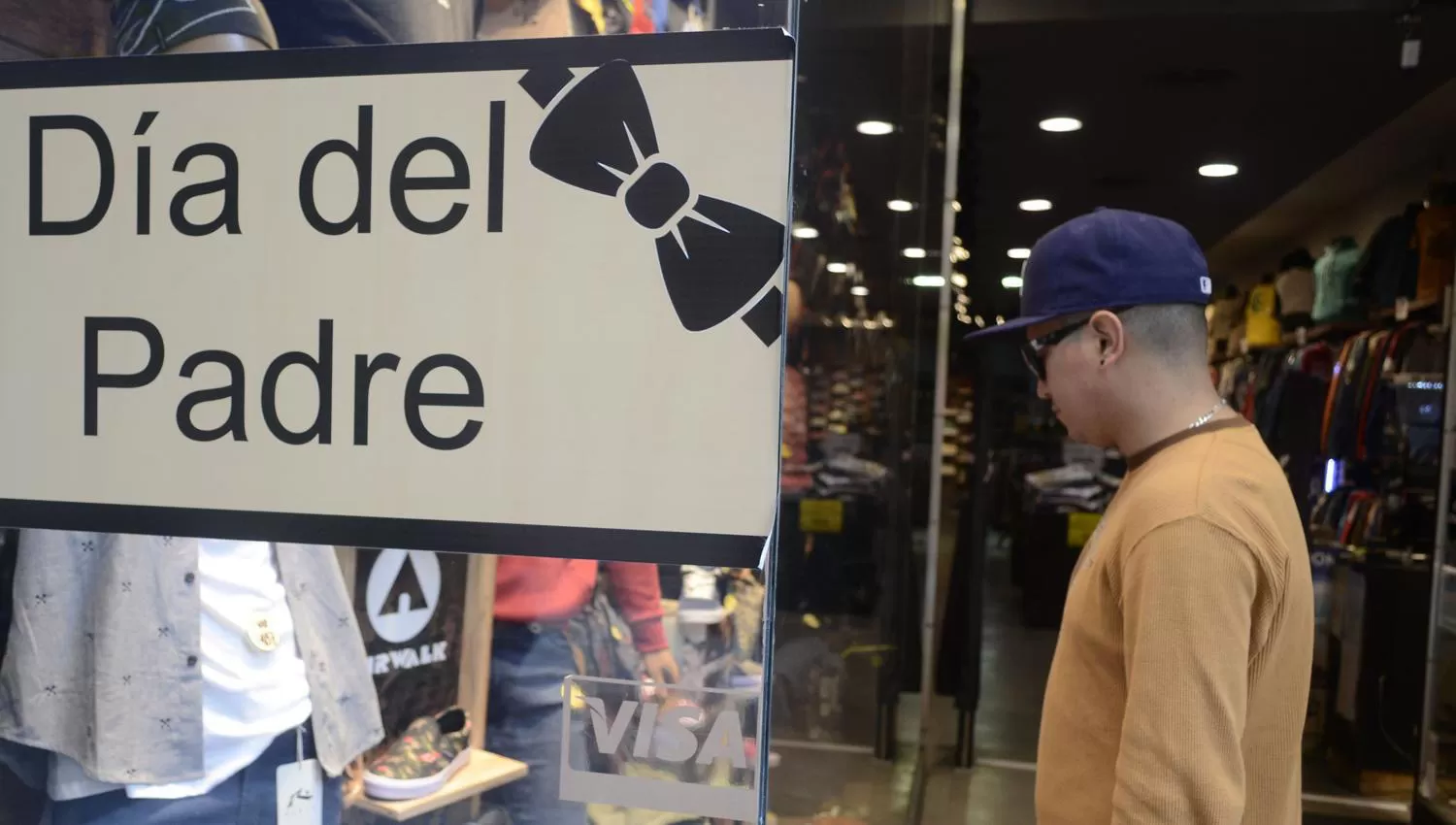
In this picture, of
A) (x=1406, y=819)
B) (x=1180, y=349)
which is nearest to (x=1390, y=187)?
(x=1406, y=819)

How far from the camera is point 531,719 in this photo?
0.95m

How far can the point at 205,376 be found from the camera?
818 millimetres

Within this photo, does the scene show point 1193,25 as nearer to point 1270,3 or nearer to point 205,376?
point 1270,3

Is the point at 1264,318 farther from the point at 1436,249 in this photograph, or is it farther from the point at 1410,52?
the point at 1410,52

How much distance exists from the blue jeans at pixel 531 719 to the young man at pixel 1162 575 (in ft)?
2.14

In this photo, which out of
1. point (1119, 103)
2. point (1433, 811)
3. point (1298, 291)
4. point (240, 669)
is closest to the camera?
point (240, 669)

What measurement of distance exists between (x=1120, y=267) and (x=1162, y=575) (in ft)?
1.39

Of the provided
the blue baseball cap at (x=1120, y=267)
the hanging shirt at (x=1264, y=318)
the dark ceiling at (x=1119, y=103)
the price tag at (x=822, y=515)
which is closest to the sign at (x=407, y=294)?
the blue baseball cap at (x=1120, y=267)

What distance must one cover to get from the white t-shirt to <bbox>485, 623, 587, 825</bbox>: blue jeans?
0.35 meters

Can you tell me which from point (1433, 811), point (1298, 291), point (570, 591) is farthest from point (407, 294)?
point (1298, 291)

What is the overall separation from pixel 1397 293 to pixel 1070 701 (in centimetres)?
429

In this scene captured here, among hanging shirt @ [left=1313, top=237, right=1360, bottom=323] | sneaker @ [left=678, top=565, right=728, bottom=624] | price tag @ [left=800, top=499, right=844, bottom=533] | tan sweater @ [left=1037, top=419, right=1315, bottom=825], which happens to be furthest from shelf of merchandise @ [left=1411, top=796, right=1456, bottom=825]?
sneaker @ [left=678, top=565, right=728, bottom=624]

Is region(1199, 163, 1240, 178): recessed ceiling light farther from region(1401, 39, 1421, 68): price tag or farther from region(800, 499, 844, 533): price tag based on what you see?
region(800, 499, 844, 533): price tag

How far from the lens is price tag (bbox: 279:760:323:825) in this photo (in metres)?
1.19
